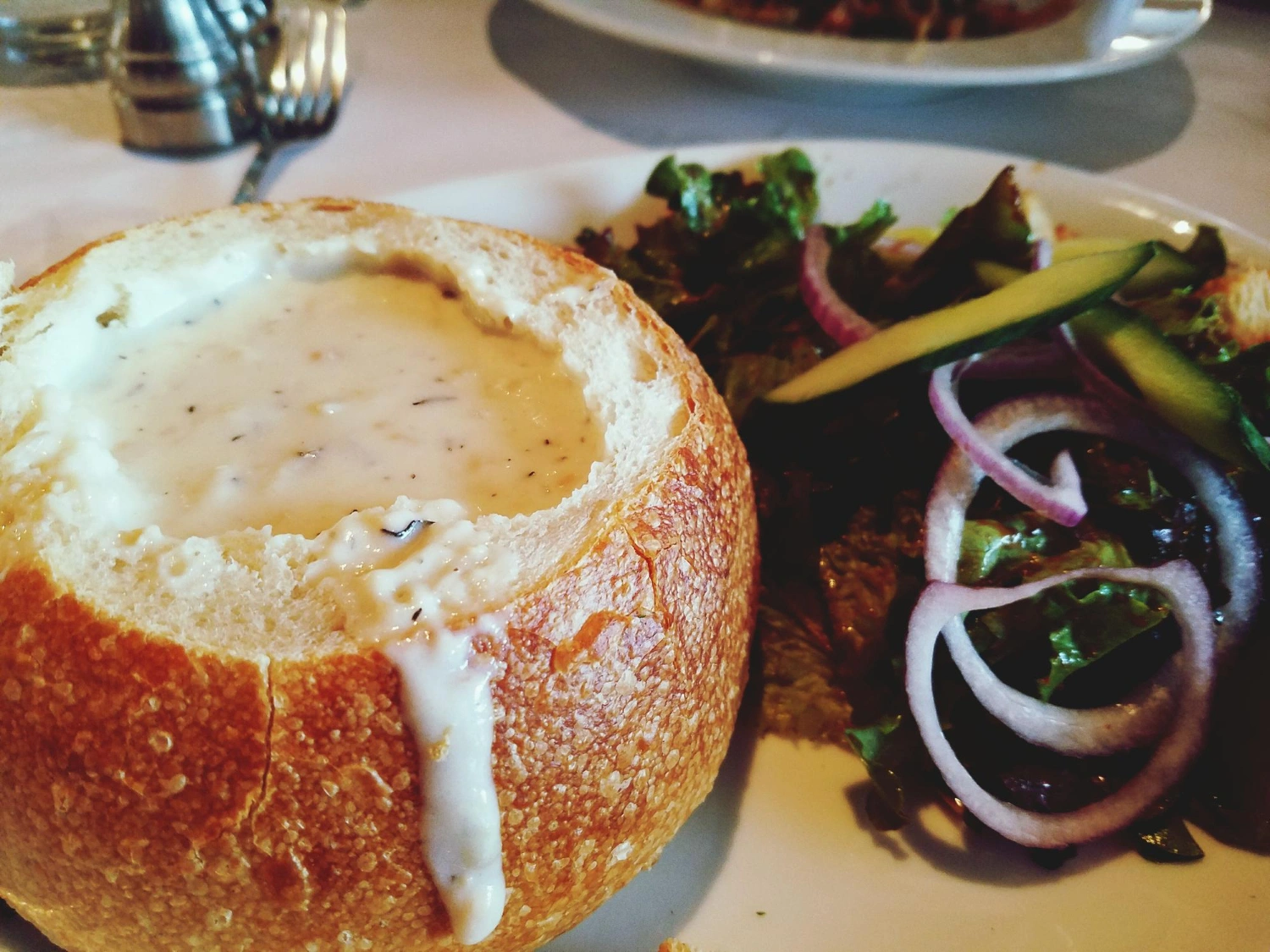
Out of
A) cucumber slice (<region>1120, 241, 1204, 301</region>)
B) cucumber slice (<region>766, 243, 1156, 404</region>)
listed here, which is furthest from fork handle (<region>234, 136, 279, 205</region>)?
cucumber slice (<region>1120, 241, 1204, 301</region>)

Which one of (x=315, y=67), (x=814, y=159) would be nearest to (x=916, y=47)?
(x=814, y=159)

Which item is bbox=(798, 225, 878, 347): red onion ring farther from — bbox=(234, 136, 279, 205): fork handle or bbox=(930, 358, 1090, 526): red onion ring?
bbox=(234, 136, 279, 205): fork handle

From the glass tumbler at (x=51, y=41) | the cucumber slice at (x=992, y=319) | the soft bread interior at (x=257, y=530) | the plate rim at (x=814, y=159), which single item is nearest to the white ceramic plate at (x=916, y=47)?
the plate rim at (x=814, y=159)

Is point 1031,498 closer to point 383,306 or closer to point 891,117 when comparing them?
point 383,306

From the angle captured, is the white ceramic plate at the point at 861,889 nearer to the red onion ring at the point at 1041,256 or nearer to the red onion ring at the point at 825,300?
the red onion ring at the point at 825,300

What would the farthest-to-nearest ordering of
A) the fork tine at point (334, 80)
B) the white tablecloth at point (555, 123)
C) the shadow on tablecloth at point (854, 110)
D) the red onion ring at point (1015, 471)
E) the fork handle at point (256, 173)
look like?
the shadow on tablecloth at point (854, 110) < the fork tine at point (334, 80) < the white tablecloth at point (555, 123) < the fork handle at point (256, 173) < the red onion ring at point (1015, 471)

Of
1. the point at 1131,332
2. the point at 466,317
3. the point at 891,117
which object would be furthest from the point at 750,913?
the point at 891,117
